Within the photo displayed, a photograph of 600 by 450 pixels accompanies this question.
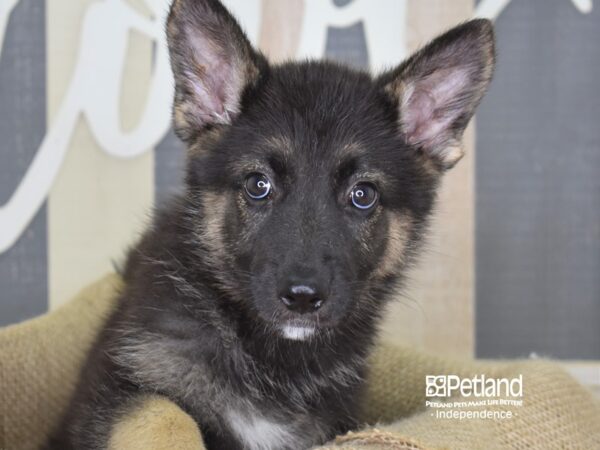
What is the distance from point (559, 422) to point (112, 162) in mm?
2791

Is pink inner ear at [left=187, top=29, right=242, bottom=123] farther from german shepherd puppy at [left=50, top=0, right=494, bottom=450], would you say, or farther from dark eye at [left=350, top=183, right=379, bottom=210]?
dark eye at [left=350, top=183, right=379, bottom=210]

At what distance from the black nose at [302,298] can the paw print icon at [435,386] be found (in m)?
1.15

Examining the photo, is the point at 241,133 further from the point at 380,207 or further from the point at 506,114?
the point at 506,114

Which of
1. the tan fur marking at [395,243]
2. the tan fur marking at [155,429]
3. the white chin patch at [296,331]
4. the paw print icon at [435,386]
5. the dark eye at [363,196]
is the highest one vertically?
the dark eye at [363,196]

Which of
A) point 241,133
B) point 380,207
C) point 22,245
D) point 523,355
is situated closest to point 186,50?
point 241,133

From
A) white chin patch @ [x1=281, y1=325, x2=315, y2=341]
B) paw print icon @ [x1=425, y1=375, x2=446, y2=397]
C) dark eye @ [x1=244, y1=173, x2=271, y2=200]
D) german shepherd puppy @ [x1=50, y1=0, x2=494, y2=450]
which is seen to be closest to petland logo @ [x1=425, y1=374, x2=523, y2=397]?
paw print icon @ [x1=425, y1=375, x2=446, y2=397]

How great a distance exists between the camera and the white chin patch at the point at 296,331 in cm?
260

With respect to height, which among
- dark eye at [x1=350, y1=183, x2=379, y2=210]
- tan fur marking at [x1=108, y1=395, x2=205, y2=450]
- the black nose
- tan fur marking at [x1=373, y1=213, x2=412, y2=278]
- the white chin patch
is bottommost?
tan fur marking at [x1=108, y1=395, x2=205, y2=450]

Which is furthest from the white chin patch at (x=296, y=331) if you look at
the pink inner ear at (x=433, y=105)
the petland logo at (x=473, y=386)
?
the pink inner ear at (x=433, y=105)

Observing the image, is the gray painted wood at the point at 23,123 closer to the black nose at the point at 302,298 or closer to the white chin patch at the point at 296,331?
the white chin patch at the point at 296,331

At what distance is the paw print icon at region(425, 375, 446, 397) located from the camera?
3.43 meters

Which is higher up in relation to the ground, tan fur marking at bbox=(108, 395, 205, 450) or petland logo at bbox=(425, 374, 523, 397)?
tan fur marking at bbox=(108, 395, 205, 450)

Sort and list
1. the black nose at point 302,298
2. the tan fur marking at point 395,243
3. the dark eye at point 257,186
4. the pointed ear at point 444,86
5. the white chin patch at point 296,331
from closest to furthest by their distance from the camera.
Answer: the black nose at point 302,298
the white chin patch at point 296,331
the dark eye at point 257,186
the pointed ear at point 444,86
the tan fur marking at point 395,243

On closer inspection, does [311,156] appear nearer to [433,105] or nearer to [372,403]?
[433,105]
